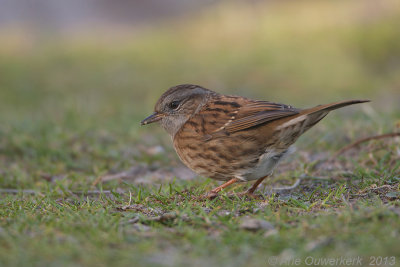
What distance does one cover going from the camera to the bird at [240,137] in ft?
16.3

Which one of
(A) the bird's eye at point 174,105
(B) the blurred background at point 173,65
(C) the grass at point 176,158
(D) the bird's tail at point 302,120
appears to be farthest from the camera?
(B) the blurred background at point 173,65

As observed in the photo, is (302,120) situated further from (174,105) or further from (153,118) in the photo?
(153,118)

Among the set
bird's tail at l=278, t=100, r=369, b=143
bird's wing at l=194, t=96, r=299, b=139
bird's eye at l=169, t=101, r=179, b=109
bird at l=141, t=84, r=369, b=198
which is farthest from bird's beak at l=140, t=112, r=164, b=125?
bird's tail at l=278, t=100, r=369, b=143

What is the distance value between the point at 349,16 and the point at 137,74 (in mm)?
7302

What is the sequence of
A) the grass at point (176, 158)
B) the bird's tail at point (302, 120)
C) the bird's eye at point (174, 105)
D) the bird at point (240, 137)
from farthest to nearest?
the bird's eye at point (174, 105) → the bird at point (240, 137) → the bird's tail at point (302, 120) → the grass at point (176, 158)

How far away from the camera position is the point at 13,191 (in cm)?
597

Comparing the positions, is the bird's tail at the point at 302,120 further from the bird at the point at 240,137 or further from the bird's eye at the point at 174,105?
the bird's eye at the point at 174,105

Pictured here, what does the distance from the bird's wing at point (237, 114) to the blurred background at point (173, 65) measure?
7.10ft

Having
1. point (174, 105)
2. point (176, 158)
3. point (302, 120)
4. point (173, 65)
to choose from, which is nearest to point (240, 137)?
point (302, 120)

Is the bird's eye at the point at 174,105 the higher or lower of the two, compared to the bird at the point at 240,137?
higher

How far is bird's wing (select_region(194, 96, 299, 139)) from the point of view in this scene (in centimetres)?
500

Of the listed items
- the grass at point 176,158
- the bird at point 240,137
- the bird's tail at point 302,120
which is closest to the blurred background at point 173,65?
the grass at point 176,158

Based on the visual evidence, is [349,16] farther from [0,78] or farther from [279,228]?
[279,228]

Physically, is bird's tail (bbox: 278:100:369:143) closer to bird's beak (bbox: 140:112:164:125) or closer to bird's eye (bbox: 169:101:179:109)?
bird's eye (bbox: 169:101:179:109)
